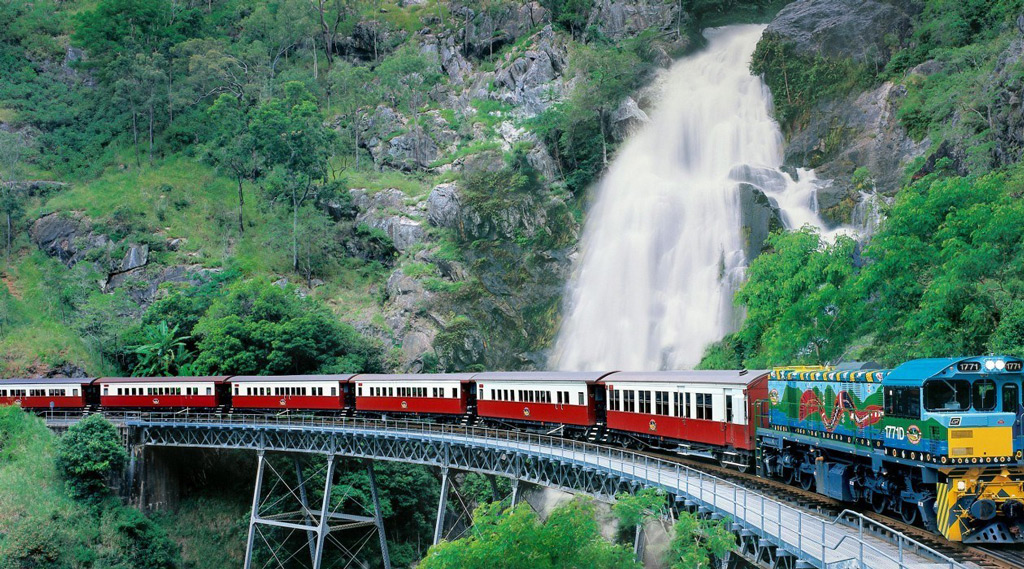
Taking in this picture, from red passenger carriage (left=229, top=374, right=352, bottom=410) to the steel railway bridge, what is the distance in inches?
73.1

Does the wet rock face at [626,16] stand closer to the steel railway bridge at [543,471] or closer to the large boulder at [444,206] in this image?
the large boulder at [444,206]

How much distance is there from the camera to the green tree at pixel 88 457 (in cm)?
4181

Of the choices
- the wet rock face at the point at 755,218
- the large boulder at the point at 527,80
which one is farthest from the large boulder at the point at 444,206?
the wet rock face at the point at 755,218

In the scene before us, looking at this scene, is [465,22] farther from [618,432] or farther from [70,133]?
[618,432]

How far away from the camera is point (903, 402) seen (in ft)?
62.4

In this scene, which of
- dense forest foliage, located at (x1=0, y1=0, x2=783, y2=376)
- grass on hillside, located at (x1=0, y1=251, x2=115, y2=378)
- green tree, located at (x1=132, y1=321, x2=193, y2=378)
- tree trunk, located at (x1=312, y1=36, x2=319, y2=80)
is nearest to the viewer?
grass on hillside, located at (x1=0, y1=251, x2=115, y2=378)

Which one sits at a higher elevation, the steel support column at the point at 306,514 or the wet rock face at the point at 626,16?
the wet rock face at the point at 626,16

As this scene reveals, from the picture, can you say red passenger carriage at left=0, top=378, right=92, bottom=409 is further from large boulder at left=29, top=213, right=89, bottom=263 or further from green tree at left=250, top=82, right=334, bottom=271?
green tree at left=250, top=82, right=334, bottom=271

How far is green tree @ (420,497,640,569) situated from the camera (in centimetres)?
1788

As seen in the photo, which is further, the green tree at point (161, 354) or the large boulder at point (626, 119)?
the large boulder at point (626, 119)

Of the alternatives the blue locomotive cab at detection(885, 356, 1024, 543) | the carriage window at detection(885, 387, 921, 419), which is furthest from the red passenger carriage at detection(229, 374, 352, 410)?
the blue locomotive cab at detection(885, 356, 1024, 543)

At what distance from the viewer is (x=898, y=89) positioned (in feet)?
214

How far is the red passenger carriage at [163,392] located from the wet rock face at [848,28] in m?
52.9

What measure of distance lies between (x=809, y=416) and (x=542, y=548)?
9409 mm
